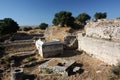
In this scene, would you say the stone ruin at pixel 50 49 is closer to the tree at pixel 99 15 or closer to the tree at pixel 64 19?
the tree at pixel 64 19

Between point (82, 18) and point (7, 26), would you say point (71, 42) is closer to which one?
point (82, 18)

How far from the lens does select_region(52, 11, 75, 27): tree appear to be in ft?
86.4

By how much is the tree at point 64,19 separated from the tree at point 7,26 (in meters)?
7.73

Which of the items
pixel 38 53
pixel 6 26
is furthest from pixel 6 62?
pixel 6 26

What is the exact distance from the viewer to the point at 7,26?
1153 inches

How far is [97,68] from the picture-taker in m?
12.2

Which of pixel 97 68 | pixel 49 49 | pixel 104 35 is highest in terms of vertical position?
pixel 104 35

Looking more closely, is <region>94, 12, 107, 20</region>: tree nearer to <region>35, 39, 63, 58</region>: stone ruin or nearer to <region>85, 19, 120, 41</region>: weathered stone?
<region>85, 19, 120, 41</region>: weathered stone

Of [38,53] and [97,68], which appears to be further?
[38,53]

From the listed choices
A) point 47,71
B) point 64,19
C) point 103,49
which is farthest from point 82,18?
point 47,71

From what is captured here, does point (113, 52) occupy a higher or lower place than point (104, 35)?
lower

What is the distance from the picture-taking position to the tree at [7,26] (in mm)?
29042

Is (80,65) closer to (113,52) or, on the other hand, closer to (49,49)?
(113,52)

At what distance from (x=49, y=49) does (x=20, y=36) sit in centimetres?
1253
